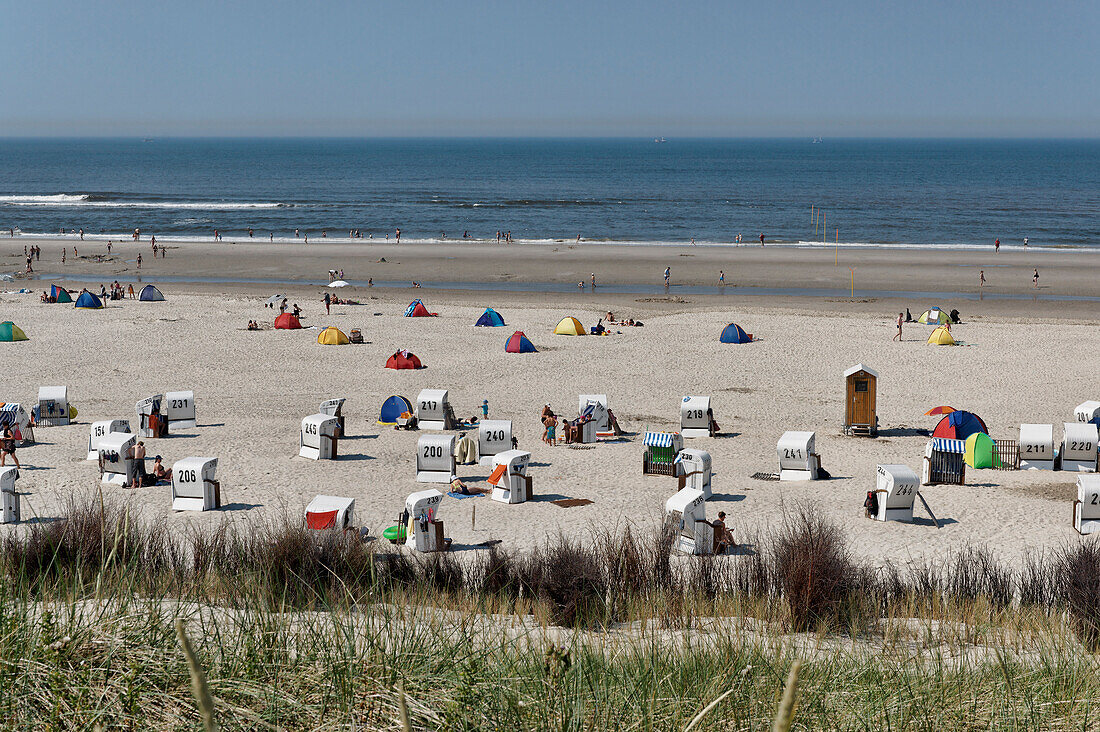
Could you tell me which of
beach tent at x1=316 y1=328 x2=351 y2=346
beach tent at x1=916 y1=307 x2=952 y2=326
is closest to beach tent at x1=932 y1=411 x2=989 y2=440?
beach tent at x1=916 y1=307 x2=952 y2=326

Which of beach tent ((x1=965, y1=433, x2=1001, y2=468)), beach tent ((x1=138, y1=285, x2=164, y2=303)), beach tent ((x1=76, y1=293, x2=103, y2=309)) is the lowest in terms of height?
beach tent ((x1=965, y1=433, x2=1001, y2=468))

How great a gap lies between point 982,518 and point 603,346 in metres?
16.0

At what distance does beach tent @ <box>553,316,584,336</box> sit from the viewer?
3098 cm

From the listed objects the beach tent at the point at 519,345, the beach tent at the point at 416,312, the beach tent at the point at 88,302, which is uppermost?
the beach tent at the point at 88,302

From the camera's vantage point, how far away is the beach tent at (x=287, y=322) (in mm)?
31859

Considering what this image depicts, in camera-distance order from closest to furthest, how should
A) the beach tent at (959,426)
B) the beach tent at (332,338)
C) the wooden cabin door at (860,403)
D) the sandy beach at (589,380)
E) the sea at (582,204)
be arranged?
1. the sandy beach at (589,380)
2. the beach tent at (959,426)
3. the wooden cabin door at (860,403)
4. the beach tent at (332,338)
5. the sea at (582,204)

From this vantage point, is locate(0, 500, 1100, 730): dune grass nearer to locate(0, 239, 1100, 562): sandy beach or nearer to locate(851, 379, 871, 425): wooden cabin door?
locate(0, 239, 1100, 562): sandy beach

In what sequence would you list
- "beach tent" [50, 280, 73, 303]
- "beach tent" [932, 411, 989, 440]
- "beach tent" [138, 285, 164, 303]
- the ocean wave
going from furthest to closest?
the ocean wave, "beach tent" [138, 285, 164, 303], "beach tent" [50, 280, 73, 303], "beach tent" [932, 411, 989, 440]

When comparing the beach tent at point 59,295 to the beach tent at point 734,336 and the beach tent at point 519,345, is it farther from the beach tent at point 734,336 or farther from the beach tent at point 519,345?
the beach tent at point 734,336

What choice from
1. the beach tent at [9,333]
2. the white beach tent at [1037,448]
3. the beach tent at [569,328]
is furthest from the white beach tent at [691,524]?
the beach tent at [9,333]

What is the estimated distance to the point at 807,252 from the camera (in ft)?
186

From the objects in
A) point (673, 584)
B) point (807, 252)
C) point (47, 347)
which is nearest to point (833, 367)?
point (673, 584)

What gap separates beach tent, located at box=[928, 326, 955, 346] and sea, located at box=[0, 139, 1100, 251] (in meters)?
32.3

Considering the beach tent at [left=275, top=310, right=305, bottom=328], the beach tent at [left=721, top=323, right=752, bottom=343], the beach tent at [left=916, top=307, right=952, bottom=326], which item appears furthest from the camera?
the beach tent at [left=275, top=310, right=305, bottom=328]
